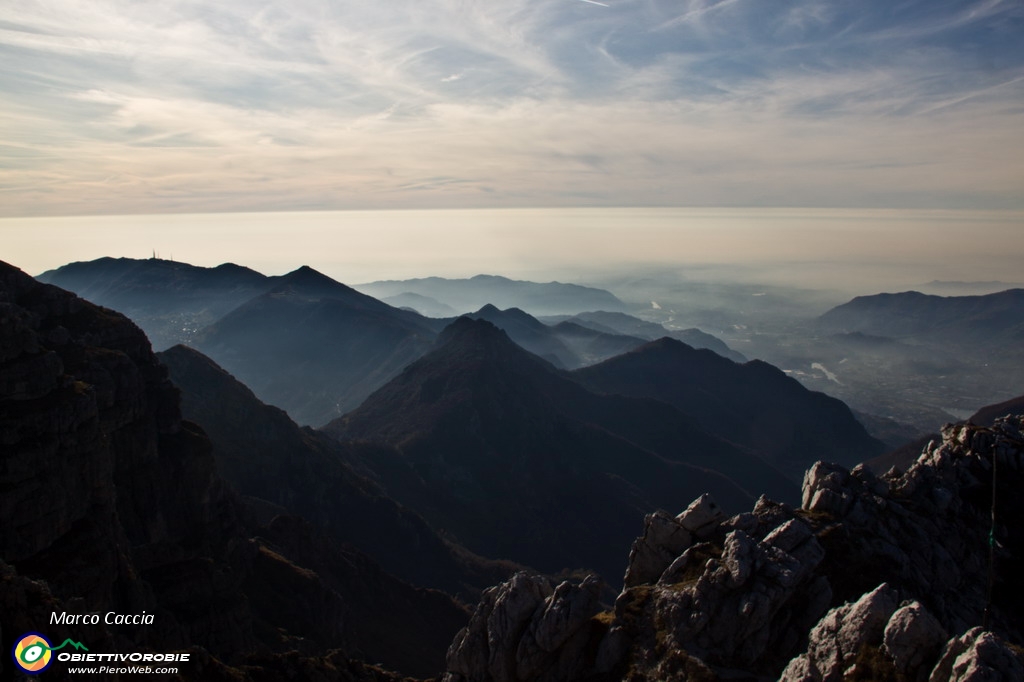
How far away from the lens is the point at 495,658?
42.0m

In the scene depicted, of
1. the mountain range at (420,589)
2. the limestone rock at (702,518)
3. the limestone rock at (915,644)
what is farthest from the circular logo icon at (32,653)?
the limestone rock at (915,644)

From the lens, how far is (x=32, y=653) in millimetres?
30828

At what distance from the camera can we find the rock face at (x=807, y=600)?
98.7 feet

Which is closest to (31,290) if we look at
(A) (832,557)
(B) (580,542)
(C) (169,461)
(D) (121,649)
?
(C) (169,461)

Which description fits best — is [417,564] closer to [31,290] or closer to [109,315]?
[109,315]

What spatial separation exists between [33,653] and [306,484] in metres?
100

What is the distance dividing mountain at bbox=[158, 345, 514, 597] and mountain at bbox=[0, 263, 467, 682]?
919 inches

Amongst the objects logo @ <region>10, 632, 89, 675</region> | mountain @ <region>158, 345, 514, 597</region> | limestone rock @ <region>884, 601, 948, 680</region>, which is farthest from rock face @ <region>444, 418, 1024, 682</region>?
mountain @ <region>158, 345, 514, 597</region>

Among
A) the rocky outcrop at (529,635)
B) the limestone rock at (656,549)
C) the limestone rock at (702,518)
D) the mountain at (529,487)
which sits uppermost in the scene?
the limestone rock at (702,518)

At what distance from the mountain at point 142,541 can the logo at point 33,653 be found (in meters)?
0.54

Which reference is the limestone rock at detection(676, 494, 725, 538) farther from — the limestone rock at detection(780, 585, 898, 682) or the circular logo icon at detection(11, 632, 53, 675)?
the circular logo icon at detection(11, 632, 53, 675)

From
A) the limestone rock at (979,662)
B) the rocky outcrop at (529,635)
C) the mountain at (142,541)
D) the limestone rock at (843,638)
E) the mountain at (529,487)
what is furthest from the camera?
the mountain at (529,487)

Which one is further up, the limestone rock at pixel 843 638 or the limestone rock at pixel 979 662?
the limestone rock at pixel 979 662

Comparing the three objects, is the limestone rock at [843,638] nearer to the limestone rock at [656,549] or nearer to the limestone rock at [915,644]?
the limestone rock at [915,644]
